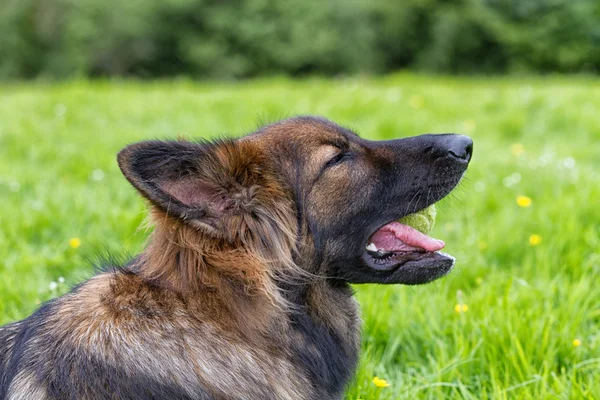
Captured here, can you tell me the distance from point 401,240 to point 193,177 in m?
0.93

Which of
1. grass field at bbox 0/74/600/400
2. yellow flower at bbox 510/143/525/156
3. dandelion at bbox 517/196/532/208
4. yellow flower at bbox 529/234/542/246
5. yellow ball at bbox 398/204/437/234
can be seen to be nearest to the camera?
yellow ball at bbox 398/204/437/234

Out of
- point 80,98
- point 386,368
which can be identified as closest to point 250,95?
point 80,98

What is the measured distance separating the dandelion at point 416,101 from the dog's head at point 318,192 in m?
5.61

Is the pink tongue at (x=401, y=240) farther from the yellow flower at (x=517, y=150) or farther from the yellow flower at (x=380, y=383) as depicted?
the yellow flower at (x=517, y=150)

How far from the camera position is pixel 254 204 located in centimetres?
227

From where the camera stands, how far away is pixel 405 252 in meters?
2.55

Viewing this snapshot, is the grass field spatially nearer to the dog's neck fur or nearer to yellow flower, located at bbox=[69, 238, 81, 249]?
yellow flower, located at bbox=[69, 238, 81, 249]

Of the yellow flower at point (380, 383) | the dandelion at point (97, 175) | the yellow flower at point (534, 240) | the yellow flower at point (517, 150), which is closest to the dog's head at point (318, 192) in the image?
the yellow flower at point (380, 383)

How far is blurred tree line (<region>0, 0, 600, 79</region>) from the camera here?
2084 cm

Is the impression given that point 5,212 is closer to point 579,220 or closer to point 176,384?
point 176,384

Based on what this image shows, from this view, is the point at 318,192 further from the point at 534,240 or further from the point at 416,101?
the point at 416,101

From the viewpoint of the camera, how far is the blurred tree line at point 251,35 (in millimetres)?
20844

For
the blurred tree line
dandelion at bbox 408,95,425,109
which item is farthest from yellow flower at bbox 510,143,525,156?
the blurred tree line

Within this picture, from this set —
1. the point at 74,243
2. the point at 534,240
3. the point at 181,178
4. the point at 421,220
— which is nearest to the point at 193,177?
the point at 181,178
